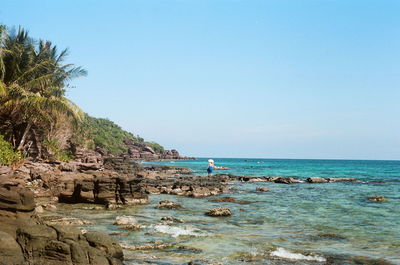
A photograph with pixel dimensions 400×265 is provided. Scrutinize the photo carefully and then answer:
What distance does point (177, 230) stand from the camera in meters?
14.6

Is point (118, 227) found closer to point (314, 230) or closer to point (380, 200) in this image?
point (314, 230)

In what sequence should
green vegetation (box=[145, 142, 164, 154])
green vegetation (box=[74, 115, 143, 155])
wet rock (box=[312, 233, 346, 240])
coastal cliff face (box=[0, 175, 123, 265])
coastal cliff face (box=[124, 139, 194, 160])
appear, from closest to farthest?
1. coastal cliff face (box=[0, 175, 123, 265])
2. wet rock (box=[312, 233, 346, 240])
3. green vegetation (box=[74, 115, 143, 155])
4. coastal cliff face (box=[124, 139, 194, 160])
5. green vegetation (box=[145, 142, 164, 154])

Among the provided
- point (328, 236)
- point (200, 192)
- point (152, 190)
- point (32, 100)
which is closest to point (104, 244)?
point (328, 236)

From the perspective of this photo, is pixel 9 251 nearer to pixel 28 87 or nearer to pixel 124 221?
pixel 124 221

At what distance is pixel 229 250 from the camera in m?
11.9

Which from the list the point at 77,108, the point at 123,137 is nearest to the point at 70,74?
the point at 77,108

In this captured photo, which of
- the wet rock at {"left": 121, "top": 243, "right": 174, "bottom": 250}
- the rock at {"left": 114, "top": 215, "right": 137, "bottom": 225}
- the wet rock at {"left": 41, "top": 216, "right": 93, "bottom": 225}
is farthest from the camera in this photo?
the rock at {"left": 114, "top": 215, "right": 137, "bottom": 225}

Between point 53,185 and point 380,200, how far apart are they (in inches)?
920

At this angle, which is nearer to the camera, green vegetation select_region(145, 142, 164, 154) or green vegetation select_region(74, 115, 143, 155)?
green vegetation select_region(74, 115, 143, 155)

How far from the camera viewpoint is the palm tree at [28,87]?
31745mm

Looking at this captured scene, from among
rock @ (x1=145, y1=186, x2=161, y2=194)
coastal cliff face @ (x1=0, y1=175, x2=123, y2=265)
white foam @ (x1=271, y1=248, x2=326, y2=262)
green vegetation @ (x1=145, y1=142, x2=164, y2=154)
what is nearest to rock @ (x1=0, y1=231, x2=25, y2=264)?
coastal cliff face @ (x1=0, y1=175, x2=123, y2=265)

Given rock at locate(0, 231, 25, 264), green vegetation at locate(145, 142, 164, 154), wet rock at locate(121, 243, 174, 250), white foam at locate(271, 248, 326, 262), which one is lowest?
white foam at locate(271, 248, 326, 262)

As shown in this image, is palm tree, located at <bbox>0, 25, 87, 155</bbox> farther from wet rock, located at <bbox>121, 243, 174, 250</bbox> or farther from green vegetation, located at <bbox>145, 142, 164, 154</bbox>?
green vegetation, located at <bbox>145, 142, 164, 154</bbox>

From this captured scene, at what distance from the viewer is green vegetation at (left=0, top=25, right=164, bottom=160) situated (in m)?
31.4
